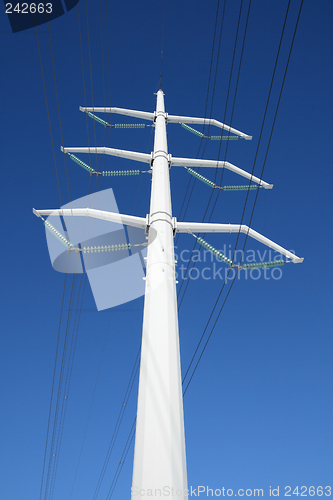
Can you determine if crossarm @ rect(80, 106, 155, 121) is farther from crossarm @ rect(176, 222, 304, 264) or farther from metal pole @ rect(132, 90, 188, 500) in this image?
metal pole @ rect(132, 90, 188, 500)

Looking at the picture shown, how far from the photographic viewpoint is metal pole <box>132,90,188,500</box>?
3.90 metres

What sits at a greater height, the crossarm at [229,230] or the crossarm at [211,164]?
the crossarm at [211,164]

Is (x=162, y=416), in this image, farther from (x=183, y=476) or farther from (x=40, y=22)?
(x=40, y=22)

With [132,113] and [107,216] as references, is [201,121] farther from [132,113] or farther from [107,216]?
[107,216]

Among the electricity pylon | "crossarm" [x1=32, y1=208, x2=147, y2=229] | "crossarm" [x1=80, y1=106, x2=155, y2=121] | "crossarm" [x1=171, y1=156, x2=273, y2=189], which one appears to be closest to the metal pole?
the electricity pylon

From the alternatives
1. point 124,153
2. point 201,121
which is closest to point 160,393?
point 124,153

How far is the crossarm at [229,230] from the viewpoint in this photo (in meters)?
7.59

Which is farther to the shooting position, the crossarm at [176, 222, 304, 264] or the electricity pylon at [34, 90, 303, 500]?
the crossarm at [176, 222, 304, 264]

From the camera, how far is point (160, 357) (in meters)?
4.82

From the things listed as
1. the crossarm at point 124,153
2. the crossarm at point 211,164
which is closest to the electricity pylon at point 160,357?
the crossarm at point 211,164

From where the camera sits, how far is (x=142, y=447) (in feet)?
13.6

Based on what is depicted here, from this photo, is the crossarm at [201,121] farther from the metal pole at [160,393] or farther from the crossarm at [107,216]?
the metal pole at [160,393]

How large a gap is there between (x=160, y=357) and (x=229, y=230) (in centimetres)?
401

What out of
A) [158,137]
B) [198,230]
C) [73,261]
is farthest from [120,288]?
[158,137]
